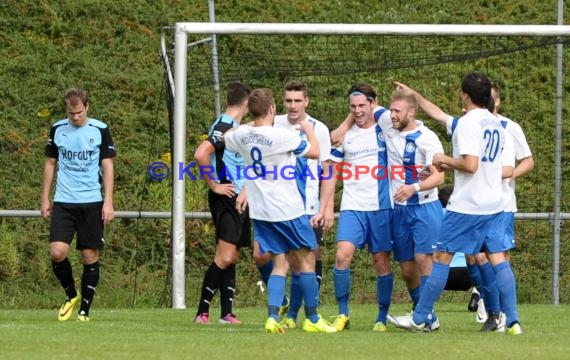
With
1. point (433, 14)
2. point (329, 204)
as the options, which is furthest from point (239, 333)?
point (433, 14)

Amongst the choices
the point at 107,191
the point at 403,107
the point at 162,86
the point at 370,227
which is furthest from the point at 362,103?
the point at 162,86

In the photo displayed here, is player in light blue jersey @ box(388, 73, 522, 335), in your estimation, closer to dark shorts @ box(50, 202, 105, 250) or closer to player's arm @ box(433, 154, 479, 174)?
player's arm @ box(433, 154, 479, 174)

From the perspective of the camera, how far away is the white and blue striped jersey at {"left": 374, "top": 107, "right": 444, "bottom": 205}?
1017 cm

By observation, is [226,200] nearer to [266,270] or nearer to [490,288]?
[266,270]

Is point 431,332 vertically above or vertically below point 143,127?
below

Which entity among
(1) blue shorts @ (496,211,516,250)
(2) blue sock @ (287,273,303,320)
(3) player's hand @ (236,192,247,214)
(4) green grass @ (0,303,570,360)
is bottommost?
(4) green grass @ (0,303,570,360)

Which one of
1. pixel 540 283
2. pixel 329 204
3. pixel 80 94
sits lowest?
pixel 540 283

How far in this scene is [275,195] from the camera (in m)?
9.66

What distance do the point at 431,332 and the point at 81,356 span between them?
3257 millimetres

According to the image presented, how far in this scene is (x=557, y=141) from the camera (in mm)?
14789

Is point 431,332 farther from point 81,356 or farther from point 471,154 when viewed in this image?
point 81,356

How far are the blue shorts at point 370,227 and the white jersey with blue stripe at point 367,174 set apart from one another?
5 cm

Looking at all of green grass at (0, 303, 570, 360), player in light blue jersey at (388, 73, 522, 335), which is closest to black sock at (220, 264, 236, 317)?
green grass at (0, 303, 570, 360)

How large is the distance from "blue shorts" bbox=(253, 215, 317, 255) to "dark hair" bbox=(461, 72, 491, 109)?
1590 millimetres
